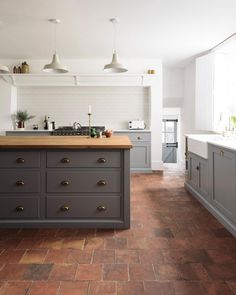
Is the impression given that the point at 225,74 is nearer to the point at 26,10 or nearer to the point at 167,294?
the point at 26,10

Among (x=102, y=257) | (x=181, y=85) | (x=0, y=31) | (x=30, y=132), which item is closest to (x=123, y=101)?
(x=181, y=85)

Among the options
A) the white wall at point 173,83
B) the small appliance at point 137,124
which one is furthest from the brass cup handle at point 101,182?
the white wall at point 173,83

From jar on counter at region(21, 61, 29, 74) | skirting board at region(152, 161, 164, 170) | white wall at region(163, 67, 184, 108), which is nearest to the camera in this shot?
jar on counter at region(21, 61, 29, 74)

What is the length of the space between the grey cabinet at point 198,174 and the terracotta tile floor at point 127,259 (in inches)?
16.9

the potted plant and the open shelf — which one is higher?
the open shelf

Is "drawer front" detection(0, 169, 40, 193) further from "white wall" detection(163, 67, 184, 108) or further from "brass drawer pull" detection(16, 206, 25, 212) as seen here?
"white wall" detection(163, 67, 184, 108)

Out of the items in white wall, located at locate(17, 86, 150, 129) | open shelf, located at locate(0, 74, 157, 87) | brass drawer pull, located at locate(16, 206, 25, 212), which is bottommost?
brass drawer pull, located at locate(16, 206, 25, 212)

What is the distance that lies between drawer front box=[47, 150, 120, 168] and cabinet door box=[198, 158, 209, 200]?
1.37 metres

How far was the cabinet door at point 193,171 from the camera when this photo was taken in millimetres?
4188

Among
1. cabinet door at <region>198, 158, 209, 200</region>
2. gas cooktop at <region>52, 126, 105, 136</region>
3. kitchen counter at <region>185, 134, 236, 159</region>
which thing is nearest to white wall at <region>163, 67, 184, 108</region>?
gas cooktop at <region>52, 126, 105, 136</region>

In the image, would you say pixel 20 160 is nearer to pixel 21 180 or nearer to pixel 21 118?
pixel 21 180

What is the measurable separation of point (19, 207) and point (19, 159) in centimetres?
49

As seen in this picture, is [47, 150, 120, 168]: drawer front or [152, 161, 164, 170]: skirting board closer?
[47, 150, 120, 168]: drawer front

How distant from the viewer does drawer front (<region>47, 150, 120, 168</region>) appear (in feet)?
9.83
